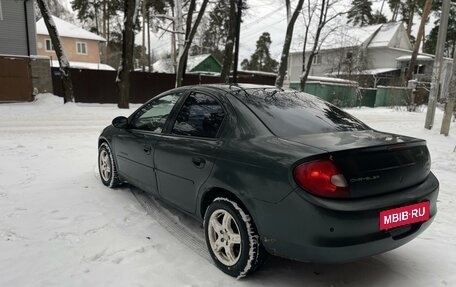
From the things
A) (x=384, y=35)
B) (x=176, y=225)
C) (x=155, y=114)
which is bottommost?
(x=176, y=225)

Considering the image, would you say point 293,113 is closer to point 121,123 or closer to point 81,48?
point 121,123

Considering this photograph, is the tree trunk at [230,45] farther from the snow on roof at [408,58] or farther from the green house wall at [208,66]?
the snow on roof at [408,58]

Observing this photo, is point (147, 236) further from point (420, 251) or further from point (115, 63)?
point (115, 63)

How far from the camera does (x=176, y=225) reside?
388cm

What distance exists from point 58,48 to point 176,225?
1334 centimetres

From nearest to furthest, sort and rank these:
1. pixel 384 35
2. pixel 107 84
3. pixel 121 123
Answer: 1. pixel 121 123
2. pixel 107 84
3. pixel 384 35

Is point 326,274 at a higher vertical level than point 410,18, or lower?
lower

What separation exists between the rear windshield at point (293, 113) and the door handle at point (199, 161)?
609 mm

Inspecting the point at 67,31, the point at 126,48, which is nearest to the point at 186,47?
the point at 126,48

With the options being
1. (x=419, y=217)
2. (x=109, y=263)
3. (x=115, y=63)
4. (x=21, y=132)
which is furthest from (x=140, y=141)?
(x=115, y=63)

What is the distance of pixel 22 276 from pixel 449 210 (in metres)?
4.81

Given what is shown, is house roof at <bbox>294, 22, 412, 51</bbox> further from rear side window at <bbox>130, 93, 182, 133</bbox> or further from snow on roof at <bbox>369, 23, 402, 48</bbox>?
rear side window at <bbox>130, 93, 182, 133</bbox>

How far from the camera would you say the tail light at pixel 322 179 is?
2383mm

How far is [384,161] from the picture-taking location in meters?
2.59
